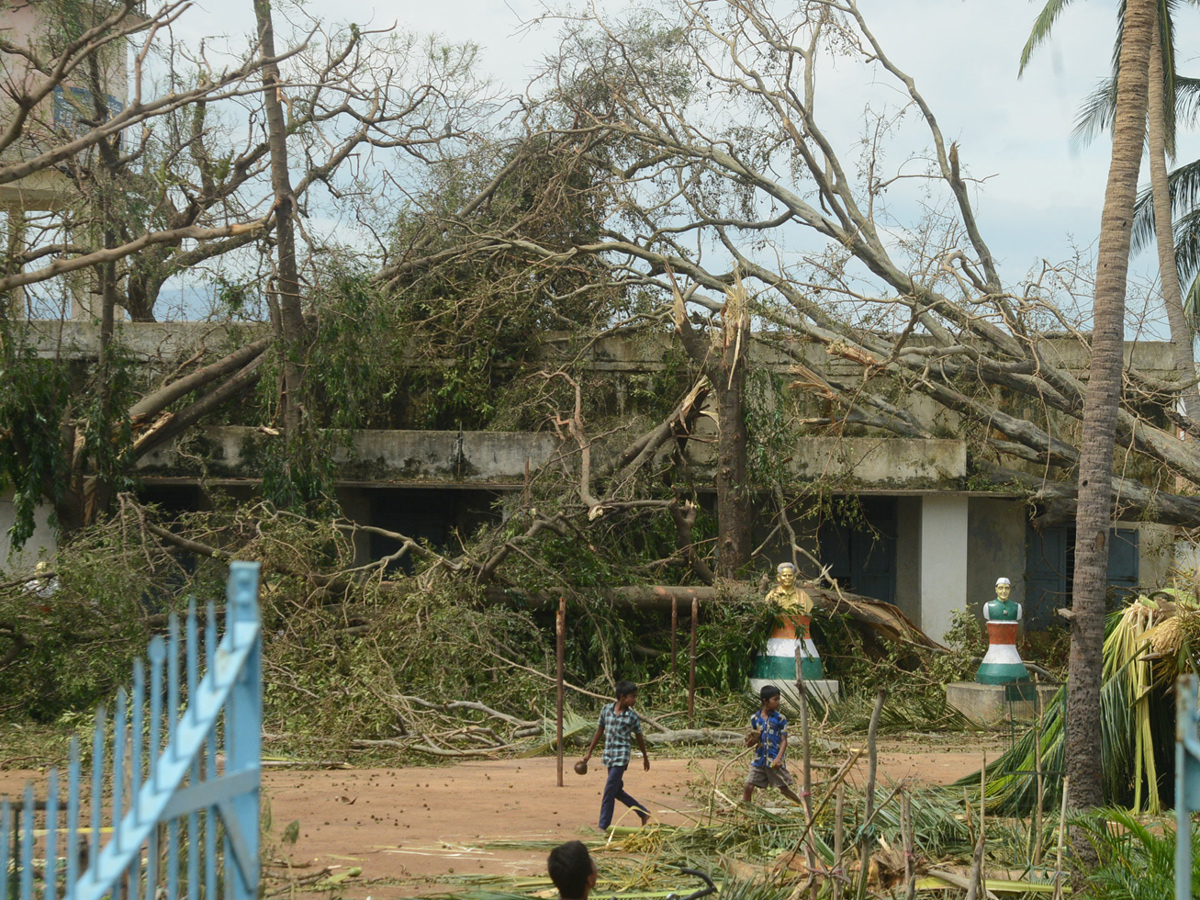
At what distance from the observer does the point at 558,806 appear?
25.7 feet

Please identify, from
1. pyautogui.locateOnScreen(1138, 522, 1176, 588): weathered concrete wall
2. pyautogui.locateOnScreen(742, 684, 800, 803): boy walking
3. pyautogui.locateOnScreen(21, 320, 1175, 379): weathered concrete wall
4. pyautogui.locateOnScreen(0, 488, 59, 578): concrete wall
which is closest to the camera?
pyautogui.locateOnScreen(742, 684, 800, 803): boy walking

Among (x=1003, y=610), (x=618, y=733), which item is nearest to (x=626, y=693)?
(x=618, y=733)

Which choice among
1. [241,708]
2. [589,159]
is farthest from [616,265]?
[241,708]

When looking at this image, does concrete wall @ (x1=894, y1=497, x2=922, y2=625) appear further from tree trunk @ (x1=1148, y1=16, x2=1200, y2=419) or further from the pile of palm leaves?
the pile of palm leaves

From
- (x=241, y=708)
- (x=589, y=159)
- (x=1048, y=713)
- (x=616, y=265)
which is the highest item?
(x=589, y=159)

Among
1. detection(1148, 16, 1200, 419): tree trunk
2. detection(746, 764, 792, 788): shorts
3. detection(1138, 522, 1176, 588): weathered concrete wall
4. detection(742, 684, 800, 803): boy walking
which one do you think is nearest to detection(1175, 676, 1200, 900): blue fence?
detection(742, 684, 800, 803): boy walking

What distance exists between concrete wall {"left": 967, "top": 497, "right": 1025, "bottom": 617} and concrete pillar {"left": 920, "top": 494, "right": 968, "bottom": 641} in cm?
130

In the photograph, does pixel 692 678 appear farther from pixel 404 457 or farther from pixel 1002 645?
pixel 404 457

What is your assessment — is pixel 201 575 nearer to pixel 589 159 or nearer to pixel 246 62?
pixel 246 62

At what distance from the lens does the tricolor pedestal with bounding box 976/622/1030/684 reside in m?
11.6

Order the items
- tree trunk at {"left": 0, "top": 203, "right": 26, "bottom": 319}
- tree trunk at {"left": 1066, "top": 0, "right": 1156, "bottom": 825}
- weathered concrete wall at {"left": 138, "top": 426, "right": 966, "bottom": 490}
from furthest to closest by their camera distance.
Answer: weathered concrete wall at {"left": 138, "top": 426, "right": 966, "bottom": 490} < tree trunk at {"left": 0, "top": 203, "right": 26, "bottom": 319} < tree trunk at {"left": 1066, "top": 0, "right": 1156, "bottom": 825}

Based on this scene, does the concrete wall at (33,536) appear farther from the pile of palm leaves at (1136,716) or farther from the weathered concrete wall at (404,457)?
the pile of palm leaves at (1136,716)

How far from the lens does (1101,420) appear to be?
6105 millimetres

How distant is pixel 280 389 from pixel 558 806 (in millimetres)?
6693
